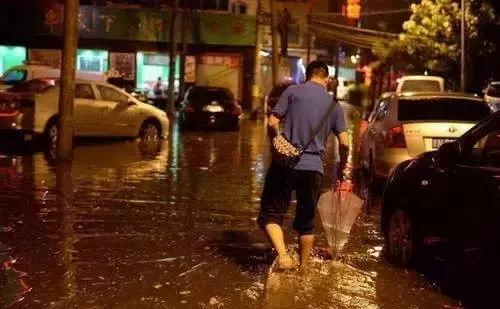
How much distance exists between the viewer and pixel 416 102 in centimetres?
1164

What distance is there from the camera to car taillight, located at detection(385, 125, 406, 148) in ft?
36.3

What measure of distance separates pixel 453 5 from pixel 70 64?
2325cm

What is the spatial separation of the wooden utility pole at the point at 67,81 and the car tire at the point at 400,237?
836 centimetres

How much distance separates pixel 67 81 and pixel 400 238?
8.77 m

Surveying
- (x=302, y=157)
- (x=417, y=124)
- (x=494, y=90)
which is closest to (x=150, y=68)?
(x=494, y=90)

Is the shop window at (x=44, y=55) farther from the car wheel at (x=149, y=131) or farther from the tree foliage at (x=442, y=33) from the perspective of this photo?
the car wheel at (x=149, y=131)

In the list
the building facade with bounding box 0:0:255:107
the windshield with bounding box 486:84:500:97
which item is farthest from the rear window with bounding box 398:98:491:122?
the building facade with bounding box 0:0:255:107

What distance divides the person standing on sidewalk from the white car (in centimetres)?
1107

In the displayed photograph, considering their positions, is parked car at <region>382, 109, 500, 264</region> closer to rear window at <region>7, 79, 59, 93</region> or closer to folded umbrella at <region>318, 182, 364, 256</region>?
folded umbrella at <region>318, 182, 364, 256</region>

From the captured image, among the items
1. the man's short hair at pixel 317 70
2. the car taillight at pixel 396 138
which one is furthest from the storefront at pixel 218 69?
the man's short hair at pixel 317 70

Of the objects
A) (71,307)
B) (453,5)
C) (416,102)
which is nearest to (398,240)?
(71,307)

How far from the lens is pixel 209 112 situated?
2561cm

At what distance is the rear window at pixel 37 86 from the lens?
692 inches

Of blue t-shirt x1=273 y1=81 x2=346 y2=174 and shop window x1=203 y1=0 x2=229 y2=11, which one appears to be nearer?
blue t-shirt x1=273 y1=81 x2=346 y2=174
